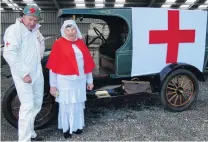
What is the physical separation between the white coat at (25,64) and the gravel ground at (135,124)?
61 centimetres

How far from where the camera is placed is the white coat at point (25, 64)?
2.88 meters

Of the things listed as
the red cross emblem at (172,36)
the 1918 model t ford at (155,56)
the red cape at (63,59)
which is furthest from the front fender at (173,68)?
the red cape at (63,59)

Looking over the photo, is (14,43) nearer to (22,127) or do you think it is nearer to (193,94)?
(22,127)

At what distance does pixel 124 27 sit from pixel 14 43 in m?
2.06

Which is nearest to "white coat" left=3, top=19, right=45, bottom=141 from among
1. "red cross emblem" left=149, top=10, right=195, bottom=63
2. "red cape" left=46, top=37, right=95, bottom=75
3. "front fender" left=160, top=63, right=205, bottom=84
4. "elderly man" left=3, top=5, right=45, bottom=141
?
"elderly man" left=3, top=5, right=45, bottom=141

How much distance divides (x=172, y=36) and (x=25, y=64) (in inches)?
96.0

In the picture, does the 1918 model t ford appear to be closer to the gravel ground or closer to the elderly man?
the gravel ground

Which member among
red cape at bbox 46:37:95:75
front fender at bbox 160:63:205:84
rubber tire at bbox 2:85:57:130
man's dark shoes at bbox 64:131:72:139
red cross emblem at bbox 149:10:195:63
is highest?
red cross emblem at bbox 149:10:195:63

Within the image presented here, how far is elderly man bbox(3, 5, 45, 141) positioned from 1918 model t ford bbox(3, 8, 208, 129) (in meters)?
0.63

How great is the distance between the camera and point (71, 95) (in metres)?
3.44

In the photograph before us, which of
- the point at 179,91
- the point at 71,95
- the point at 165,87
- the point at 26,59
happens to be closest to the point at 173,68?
the point at 165,87

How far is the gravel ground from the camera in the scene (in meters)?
3.62

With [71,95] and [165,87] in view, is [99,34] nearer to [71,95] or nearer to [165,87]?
[165,87]

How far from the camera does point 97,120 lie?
13.9 ft
